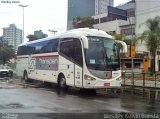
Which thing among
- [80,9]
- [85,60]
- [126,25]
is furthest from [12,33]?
[85,60]

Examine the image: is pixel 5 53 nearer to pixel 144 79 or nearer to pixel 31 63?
pixel 31 63

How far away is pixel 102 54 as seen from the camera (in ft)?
66.3

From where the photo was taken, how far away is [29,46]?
3147 centimetres

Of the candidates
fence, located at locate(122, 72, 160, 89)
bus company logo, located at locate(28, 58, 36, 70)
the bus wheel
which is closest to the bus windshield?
the bus wheel

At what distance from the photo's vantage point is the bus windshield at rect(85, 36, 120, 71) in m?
20.0

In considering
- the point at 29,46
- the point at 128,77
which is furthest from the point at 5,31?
the point at 128,77

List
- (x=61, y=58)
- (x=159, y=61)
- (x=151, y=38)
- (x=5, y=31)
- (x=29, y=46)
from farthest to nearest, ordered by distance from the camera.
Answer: (x=5, y=31) < (x=159, y=61) < (x=151, y=38) < (x=29, y=46) < (x=61, y=58)

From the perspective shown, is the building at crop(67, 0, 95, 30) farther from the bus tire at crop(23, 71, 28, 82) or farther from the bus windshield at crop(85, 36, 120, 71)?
the bus windshield at crop(85, 36, 120, 71)

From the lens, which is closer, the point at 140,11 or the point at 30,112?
the point at 30,112

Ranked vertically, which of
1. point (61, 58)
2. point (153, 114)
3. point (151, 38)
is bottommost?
point (153, 114)

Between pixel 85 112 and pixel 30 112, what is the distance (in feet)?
5.98

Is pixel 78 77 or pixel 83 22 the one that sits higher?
pixel 83 22

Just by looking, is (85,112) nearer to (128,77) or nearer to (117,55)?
(117,55)

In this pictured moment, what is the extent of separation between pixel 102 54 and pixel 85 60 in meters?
0.99
